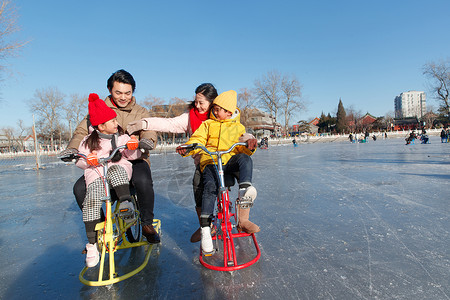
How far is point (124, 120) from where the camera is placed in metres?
2.87

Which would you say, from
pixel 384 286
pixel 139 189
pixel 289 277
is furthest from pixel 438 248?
pixel 139 189

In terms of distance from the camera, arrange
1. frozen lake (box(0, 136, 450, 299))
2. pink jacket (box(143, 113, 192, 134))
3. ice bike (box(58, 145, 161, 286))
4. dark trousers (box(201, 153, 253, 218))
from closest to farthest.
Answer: frozen lake (box(0, 136, 450, 299)) → ice bike (box(58, 145, 161, 286)) → dark trousers (box(201, 153, 253, 218)) → pink jacket (box(143, 113, 192, 134))

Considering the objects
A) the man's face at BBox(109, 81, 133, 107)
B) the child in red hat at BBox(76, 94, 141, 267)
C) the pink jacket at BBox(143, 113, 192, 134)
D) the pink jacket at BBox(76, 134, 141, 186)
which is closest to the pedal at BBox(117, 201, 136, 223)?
the child in red hat at BBox(76, 94, 141, 267)

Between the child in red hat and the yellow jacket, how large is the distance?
624 mm

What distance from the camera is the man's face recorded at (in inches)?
109

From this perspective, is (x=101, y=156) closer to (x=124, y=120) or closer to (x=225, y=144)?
(x=124, y=120)

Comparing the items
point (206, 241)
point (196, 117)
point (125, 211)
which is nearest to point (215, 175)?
point (206, 241)

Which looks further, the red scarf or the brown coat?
the red scarf

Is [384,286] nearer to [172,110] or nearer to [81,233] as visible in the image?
[81,233]

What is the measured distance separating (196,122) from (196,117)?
0.05 m

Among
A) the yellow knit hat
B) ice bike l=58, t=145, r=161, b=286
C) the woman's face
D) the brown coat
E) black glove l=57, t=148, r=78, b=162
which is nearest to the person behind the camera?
ice bike l=58, t=145, r=161, b=286

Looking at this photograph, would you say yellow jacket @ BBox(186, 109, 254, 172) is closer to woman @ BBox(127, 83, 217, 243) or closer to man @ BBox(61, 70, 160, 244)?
woman @ BBox(127, 83, 217, 243)

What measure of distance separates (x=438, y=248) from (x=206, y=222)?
209 centimetres

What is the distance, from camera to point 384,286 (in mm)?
1833
